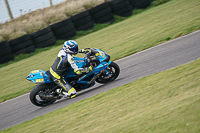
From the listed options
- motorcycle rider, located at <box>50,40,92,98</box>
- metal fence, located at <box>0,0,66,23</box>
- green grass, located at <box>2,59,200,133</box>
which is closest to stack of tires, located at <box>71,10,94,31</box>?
metal fence, located at <box>0,0,66,23</box>

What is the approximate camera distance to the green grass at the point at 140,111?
404 centimetres

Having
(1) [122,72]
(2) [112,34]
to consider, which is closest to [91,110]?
(1) [122,72]

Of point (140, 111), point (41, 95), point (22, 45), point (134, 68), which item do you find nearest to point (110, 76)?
point (134, 68)

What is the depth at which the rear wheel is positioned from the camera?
24.1ft

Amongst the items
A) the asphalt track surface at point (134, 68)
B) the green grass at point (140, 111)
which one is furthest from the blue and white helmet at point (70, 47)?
the green grass at point (140, 111)

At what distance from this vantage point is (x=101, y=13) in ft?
57.7

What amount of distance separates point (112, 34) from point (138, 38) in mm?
2956

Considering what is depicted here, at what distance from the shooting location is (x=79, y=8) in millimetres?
18578

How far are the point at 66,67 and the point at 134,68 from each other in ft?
8.00

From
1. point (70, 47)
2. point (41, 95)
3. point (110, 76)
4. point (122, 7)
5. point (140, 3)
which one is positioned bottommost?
point (110, 76)

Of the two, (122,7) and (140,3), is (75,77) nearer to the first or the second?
(122,7)

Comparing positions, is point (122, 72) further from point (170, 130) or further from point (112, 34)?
point (112, 34)

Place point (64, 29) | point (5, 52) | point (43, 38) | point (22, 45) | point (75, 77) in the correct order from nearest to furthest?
point (75, 77) → point (5, 52) → point (22, 45) → point (43, 38) → point (64, 29)

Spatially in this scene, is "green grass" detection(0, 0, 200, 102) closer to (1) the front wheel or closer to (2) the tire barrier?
(2) the tire barrier
